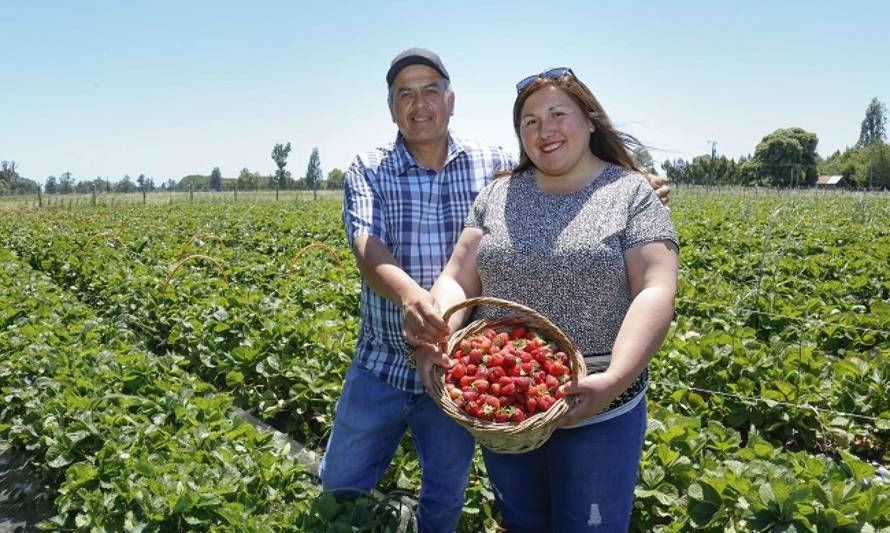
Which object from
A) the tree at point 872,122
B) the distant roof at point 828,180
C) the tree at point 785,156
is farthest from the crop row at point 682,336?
the tree at point 872,122

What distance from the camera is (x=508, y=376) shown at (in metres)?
2.02

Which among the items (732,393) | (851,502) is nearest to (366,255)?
(851,502)

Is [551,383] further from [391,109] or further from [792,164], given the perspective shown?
[792,164]

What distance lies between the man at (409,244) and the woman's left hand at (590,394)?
76 centimetres

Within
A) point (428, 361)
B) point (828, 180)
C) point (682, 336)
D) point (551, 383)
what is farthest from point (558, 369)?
point (828, 180)

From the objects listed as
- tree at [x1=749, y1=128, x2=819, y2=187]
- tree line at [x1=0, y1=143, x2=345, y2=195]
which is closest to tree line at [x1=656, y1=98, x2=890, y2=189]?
tree at [x1=749, y1=128, x2=819, y2=187]

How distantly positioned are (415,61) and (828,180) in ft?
267

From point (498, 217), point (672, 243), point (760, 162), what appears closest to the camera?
point (672, 243)

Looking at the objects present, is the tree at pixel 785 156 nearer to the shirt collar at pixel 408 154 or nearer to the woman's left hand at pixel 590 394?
the shirt collar at pixel 408 154

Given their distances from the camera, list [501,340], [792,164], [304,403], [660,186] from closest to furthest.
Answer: [501,340]
[660,186]
[304,403]
[792,164]

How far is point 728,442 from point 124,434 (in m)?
2.68

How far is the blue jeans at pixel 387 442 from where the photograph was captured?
260cm

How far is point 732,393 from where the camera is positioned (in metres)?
4.13

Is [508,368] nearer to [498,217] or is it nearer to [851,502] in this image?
[498,217]
